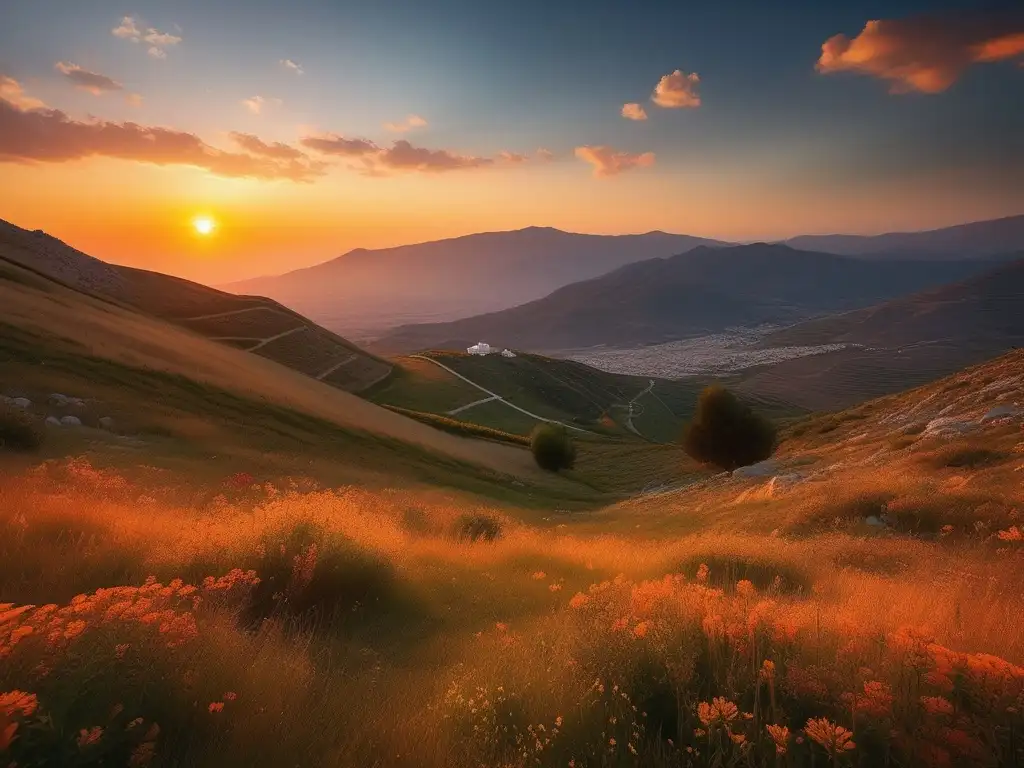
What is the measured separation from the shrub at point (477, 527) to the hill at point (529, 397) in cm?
6061

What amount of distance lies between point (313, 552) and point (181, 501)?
7108mm

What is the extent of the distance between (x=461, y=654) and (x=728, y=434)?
52667mm

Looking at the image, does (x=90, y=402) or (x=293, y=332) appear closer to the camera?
(x=90, y=402)

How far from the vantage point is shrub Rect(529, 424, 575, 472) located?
196 feet

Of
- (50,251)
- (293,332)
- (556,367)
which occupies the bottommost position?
(556,367)

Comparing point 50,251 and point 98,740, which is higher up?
point 50,251

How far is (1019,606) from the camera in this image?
586 cm

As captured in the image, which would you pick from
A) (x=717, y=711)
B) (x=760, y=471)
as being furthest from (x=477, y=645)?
(x=760, y=471)

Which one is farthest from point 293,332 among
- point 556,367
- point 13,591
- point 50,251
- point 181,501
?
point 13,591

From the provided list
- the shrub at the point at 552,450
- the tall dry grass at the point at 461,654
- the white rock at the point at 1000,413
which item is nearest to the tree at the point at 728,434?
the shrub at the point at 552,450

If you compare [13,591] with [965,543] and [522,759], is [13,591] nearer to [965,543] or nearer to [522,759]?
[522,759]

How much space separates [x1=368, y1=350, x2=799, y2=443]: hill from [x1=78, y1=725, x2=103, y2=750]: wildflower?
72.9 meters

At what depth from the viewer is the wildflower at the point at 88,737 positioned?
303 centimetres

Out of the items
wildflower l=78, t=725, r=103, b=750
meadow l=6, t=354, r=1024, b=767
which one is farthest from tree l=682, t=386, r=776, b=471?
wildflower l=78, t=725, r=103, b=750
